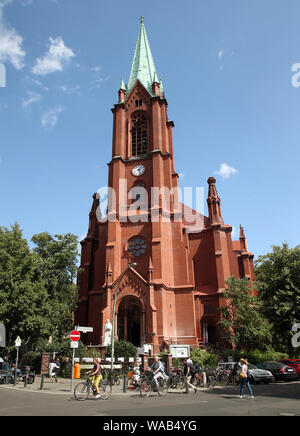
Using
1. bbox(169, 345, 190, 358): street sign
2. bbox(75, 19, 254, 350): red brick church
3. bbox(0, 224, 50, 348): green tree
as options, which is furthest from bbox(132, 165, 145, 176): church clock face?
bbox(169, 345, 190, 358): street sign

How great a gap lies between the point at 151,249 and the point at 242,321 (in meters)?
11.2

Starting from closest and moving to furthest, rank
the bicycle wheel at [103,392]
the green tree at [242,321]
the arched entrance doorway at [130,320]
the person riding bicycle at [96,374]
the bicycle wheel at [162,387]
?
1. the person riding bicycle at [96,374]
2. the bicycle wheel at [103,392]
3. the bicycle wheel at [162,387]
4. the green tree at [242,321]
5. the arched entrance doorway at [130,320]

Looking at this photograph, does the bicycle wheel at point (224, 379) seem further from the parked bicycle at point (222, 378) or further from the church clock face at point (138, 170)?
the church clock face at point (138, 170)

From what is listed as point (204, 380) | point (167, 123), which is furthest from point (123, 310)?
point (167, 123)

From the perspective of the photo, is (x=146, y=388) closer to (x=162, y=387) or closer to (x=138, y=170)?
(x=162, y=387)

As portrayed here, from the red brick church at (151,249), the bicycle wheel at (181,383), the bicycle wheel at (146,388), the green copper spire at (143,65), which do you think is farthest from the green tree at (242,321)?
the green copper spire at (143,65)

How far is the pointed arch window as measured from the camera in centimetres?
4285

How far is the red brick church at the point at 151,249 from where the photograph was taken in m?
32.8

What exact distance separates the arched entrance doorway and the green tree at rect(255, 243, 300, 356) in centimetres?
1180

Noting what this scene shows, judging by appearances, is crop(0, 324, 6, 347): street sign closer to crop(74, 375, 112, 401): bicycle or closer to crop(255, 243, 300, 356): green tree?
crop(74, 375, 112, 401): bicycle

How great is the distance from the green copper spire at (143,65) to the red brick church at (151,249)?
3.66 feet
